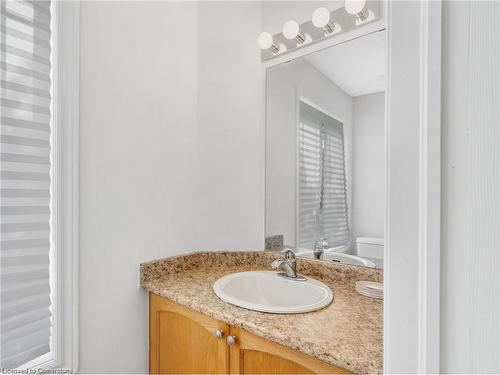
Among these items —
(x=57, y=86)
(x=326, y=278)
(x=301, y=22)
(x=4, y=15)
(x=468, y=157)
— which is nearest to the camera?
(x=468, y=157)

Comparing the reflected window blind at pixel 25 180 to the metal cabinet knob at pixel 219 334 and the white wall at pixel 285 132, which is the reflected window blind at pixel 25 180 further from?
the white wall at pixel 285 132

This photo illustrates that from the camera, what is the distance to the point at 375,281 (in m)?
1.18

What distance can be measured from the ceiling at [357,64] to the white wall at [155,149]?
378mm

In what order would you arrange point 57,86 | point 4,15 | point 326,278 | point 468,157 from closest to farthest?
point 468,157 → point 4,15 → point 57,86 → point 326,278

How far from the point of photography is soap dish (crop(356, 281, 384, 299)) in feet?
3.57

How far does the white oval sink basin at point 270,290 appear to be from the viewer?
1137 millimetres

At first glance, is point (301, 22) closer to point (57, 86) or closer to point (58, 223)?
point (57, 86)

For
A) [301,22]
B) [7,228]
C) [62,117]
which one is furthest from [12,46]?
[301,22]

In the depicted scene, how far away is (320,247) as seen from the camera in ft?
4.51

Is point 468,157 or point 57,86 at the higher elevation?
point 57,86

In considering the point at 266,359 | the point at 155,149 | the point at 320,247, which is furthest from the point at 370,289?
the point at 155,149

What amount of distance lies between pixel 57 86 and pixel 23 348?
0.89 metres

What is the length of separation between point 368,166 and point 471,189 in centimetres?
80

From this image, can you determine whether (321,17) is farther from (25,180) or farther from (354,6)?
(25,180)
